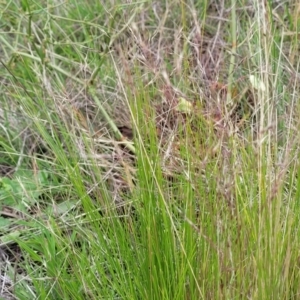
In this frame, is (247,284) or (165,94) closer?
(247,284)

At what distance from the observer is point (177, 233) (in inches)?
53.8

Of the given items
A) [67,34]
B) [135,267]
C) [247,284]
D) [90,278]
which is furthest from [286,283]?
[67,34]

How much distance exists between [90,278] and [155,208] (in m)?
0.22

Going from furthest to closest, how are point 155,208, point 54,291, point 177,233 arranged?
1. point 54,291
2. point 155,208
3. point 177,233

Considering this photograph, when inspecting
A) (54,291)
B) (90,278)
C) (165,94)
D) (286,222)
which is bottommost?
(54,291)

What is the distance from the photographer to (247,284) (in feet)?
4.51

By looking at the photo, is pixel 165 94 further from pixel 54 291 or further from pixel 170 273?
pixel 54 291

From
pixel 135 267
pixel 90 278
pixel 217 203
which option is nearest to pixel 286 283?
pixel 217 203

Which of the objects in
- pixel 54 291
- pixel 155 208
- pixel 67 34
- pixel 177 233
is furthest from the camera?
pixel 67 34

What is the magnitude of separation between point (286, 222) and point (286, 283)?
114mm

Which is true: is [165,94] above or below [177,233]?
above

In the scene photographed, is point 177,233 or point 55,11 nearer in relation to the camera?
point 177,233

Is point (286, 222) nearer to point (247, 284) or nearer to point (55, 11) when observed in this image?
point (247, 284)

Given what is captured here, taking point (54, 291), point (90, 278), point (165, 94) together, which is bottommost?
point (54, 291)
